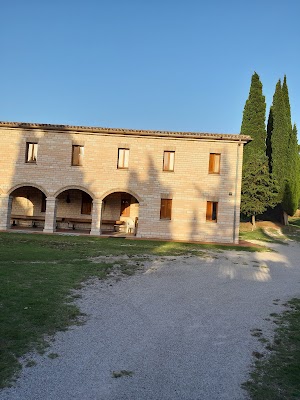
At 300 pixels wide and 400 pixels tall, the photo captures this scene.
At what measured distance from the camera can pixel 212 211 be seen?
19594 mm

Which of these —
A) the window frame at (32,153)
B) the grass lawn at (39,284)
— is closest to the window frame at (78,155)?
the window frame at (32,153)

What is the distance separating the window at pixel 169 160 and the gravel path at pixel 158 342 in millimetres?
11128

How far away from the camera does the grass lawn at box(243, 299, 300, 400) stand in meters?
3.59

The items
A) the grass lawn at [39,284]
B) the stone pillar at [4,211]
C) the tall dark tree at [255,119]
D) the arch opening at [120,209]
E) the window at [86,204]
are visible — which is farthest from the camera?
the tall dark tree at [255,119]

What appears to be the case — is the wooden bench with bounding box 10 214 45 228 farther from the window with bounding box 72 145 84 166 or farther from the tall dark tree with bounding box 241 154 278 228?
the tall dark tree with bounding box 241 154 278 228

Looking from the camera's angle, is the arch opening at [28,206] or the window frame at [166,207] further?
the arch opening at [28,206]

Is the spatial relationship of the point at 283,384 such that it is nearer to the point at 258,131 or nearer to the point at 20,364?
the point at 20,364

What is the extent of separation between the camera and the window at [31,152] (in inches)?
778

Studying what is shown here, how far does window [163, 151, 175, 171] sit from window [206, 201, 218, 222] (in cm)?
320

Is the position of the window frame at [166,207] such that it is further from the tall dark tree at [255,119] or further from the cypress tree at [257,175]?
the tall dark tree at [255,119]

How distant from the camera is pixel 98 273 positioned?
933 cm

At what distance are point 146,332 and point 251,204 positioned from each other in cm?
2543

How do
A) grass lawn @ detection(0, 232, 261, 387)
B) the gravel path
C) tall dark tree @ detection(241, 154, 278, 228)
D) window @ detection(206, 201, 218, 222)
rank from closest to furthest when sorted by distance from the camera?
the gravel path, grass lawn @ detection(0, 232, 261, 387), window @ detection(206, 201, 218, 222), tall dark tree @ detection(241, 154, 278, 228)

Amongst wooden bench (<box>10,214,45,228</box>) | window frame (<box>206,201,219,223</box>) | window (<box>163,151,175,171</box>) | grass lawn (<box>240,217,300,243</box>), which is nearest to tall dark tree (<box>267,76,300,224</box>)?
grass lawn (<box>240,217,300,243</box>)
